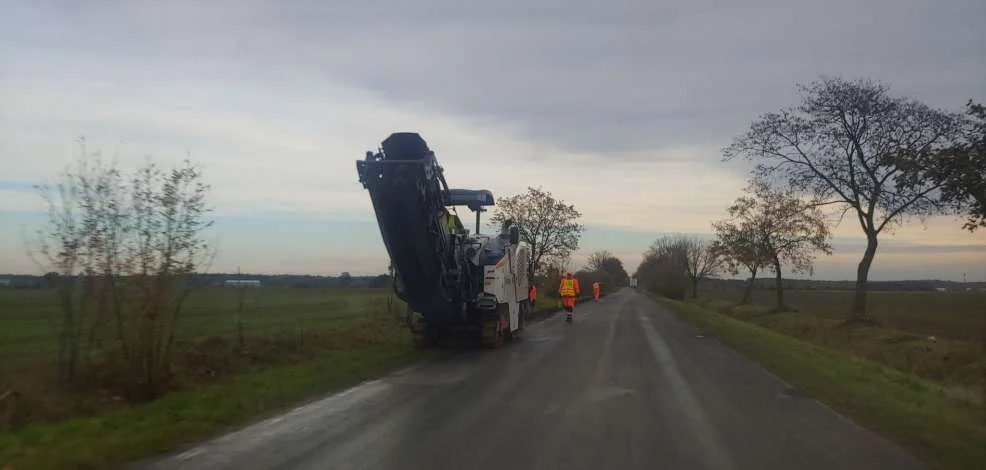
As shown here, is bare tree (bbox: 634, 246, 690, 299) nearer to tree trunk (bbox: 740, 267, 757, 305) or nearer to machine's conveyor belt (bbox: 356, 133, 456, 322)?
tree trunk (bbox: 740, 267, 757, 305)

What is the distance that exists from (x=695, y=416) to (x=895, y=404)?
3544mm

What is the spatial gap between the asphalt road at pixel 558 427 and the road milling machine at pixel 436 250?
263cm

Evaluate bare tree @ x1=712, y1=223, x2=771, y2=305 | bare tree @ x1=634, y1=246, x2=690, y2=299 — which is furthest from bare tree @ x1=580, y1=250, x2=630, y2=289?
bare tree @ x1=712, y1=223, x2=771, y2=305

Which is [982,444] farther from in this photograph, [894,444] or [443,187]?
[443,187]

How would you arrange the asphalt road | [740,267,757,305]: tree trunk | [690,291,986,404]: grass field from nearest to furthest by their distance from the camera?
1. the asphalt road
2. [690,291,986,404]: grass field
3. [740,267,757,305]: tree trunk

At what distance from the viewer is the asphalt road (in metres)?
7.95

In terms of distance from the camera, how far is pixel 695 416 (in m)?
10.7

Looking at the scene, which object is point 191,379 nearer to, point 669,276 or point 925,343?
point 925,343

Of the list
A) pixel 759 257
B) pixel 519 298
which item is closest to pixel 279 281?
pixel 519 298

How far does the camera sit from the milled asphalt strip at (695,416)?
8.10 m

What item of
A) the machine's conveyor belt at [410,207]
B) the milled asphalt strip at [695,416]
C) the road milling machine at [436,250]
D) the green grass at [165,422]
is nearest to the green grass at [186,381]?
the green grass at [165,422]

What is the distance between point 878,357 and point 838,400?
1304cm

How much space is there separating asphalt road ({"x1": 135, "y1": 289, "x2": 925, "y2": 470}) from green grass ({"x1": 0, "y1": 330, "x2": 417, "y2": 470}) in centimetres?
52

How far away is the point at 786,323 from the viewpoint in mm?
37719
